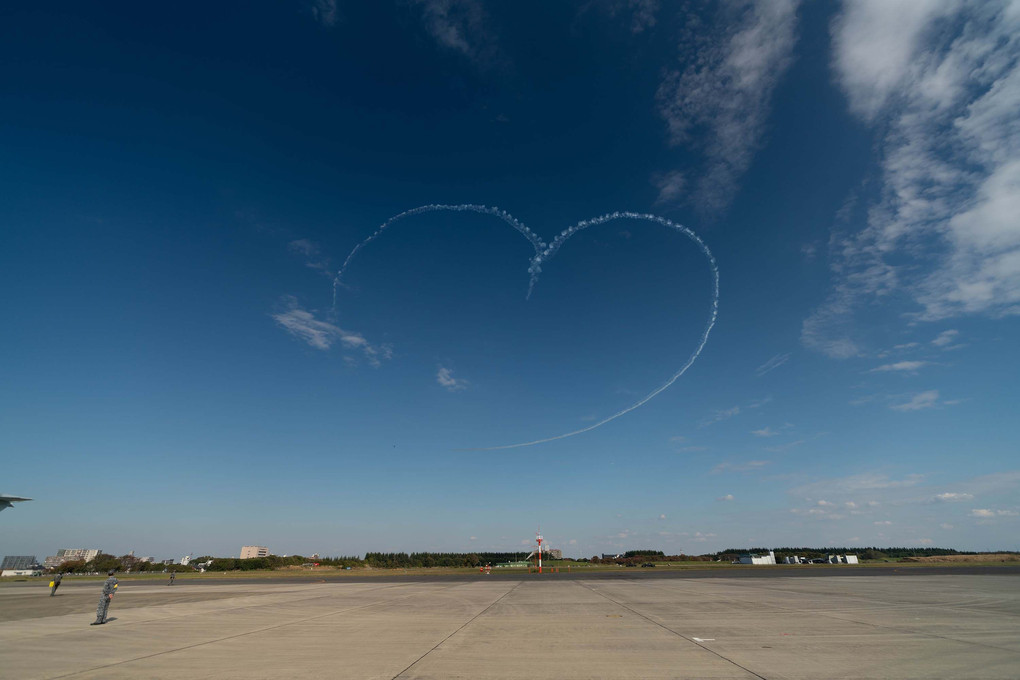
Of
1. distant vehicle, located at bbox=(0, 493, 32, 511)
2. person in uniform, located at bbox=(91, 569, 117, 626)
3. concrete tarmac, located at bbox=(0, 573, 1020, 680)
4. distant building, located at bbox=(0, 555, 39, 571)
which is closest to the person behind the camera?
concrete tarmac, located at bbox=(0, 573, 1020, 680)

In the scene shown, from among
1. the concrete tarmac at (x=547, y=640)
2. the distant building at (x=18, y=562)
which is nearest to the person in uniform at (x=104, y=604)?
the concrete tarmac at (x=547, y=640)

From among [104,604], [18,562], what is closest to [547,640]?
[104,604]

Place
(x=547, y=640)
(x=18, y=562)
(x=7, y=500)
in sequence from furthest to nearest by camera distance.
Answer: (x=18, y=562), (x=7, y=500), (x=547, y=640)

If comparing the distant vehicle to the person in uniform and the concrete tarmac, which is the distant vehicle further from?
the person in uniform

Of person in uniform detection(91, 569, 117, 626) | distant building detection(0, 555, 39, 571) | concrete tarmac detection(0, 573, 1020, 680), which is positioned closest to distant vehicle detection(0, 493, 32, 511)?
concrete tarmac detection(0, 573, 1020, 680)

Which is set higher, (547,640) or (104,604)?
(104,604)

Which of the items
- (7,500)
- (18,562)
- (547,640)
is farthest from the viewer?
(18,562)

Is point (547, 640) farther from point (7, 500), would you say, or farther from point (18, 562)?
point (18, 562)

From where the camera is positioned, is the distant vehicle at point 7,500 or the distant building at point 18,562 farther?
the distant building at point 18,562

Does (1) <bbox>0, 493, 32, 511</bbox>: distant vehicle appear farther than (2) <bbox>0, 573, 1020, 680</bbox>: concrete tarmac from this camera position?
Yes

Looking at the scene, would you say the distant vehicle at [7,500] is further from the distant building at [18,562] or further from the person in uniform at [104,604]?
the distant building at [18,562]
